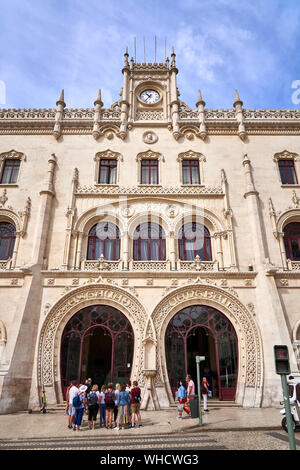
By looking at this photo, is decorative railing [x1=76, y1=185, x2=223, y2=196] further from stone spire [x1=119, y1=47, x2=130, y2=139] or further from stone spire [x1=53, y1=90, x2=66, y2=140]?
stone spire [x1=53, y1=90, x2=66, y2=140]

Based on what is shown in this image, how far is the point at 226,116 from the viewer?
24.1 m

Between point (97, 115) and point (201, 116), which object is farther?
point (201, 116)

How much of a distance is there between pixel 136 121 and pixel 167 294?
13.3 metres

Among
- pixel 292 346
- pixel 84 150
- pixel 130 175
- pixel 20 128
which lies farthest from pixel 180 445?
pixel 20 128

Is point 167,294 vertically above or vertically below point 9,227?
below

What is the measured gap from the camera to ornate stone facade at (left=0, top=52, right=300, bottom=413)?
1655 centimetres

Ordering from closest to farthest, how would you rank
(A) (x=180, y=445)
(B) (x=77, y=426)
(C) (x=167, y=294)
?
1. (A) (x=180, y=445)
2. (B) (x=77, y=426)
3. (C) (x=167, y=294)

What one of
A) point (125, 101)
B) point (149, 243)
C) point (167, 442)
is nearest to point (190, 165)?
point (149, 243)

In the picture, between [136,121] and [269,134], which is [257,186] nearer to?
[269,134]

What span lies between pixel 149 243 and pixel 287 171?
1116cm

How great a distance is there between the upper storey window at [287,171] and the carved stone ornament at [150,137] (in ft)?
29.8

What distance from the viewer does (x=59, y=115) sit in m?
23.4

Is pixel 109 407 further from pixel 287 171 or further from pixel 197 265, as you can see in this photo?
pixel 287 171

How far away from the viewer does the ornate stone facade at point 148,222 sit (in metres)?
16.5
